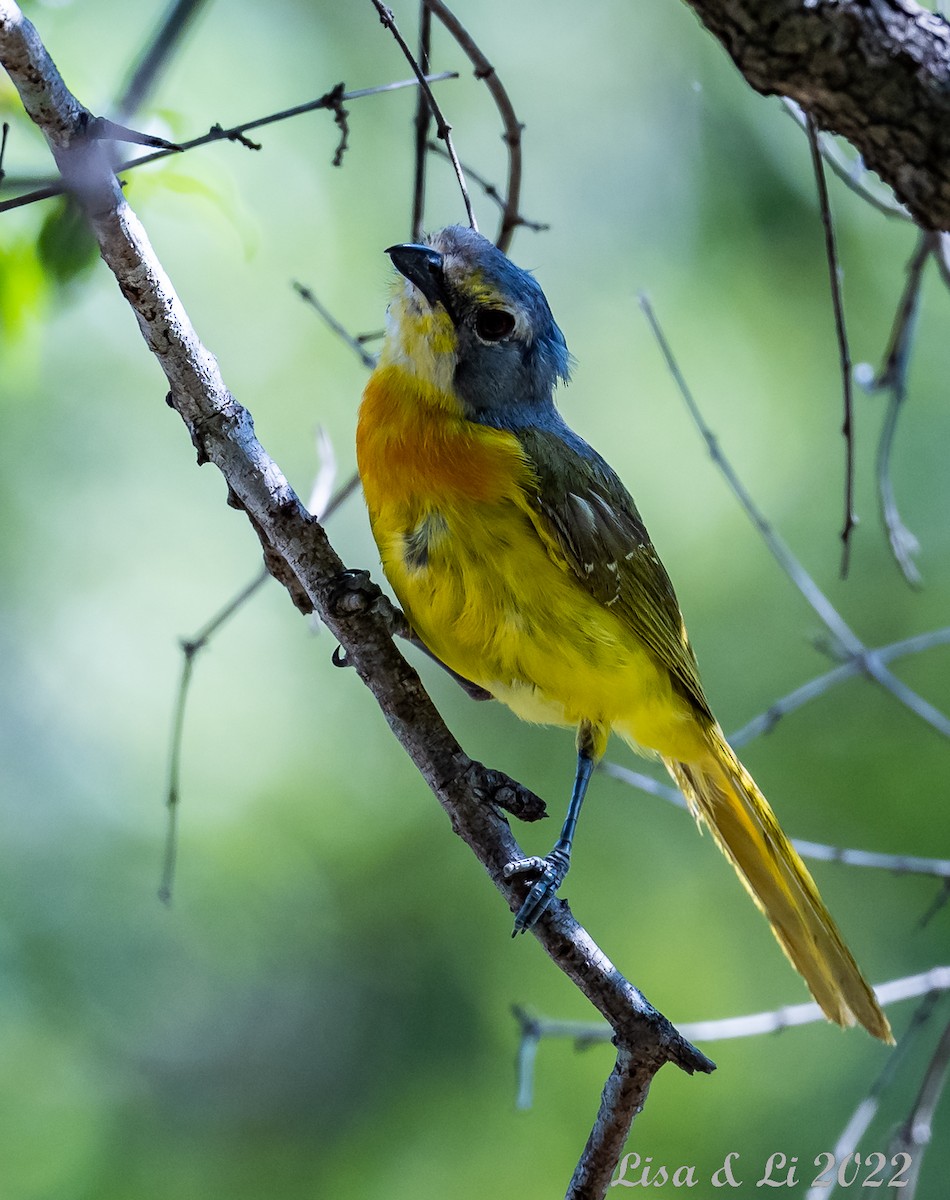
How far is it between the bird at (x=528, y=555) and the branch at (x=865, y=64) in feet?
4.42

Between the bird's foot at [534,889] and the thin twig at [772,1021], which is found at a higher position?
the bird's foot at [534,889]

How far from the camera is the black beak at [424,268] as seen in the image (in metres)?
3.26

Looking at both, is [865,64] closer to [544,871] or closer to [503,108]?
[503,108]

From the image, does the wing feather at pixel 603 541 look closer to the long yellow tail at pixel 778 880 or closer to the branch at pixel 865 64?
the long yellow tail at pixel 778 880

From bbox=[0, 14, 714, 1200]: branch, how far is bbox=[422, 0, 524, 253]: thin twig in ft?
3.29

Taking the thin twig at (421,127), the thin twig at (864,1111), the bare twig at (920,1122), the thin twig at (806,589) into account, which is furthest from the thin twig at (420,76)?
the bare twig at (920,1122)

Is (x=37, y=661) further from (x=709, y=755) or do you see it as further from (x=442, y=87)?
(x=709, y=755)

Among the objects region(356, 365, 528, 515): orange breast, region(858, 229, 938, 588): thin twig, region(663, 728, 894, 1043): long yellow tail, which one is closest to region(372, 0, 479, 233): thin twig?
region(356, 365, 528, 515): orange breast

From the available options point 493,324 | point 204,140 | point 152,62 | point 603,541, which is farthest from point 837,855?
point 152,62

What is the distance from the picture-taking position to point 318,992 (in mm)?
6820

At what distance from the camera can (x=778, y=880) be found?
3.56 metres

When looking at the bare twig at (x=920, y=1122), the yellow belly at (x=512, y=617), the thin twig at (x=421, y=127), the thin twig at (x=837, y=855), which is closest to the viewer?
the yellow belly at (x=512, y=617)

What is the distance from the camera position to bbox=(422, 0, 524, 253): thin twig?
2.91m

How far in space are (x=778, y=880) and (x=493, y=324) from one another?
5.76 feet
